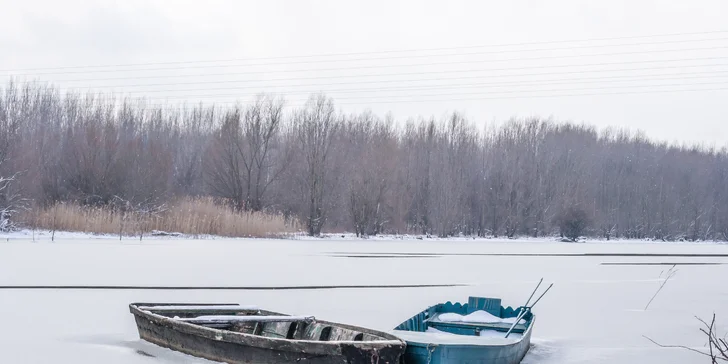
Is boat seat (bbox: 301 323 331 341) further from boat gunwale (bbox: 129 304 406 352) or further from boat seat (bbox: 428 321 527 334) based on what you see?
boat seat (bbox: 428 321 527 334)

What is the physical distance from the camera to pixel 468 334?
8.81 meters

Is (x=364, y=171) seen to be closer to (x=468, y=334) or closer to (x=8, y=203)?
(x=8, y=203)

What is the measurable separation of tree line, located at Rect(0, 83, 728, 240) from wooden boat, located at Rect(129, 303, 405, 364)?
70.5ft

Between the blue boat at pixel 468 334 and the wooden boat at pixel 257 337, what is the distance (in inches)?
14.2

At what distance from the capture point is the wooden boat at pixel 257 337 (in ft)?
20.2

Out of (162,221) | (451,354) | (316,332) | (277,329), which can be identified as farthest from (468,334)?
(162,221)

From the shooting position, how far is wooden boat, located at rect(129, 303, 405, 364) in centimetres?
614

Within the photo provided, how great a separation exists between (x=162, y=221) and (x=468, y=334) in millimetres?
20133

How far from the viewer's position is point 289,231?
102 feet

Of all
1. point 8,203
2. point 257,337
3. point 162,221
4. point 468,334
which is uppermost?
point 8,203

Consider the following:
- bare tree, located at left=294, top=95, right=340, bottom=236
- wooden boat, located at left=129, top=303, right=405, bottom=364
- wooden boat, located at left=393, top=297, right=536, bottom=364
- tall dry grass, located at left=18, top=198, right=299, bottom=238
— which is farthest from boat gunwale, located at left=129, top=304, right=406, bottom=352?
bare tree, located at left=294, top=95, right=340, bottom=236

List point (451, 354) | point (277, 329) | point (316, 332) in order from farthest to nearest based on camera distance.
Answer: point (277, 329) → point (316, 332) → point (451, 354)

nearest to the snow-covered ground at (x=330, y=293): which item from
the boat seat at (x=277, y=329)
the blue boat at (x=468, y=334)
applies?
the blue boat at (x=468, y=334)

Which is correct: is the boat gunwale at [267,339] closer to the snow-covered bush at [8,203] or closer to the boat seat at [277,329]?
the boat seat at [277,329]
